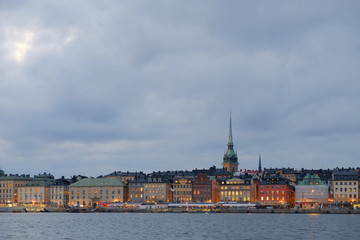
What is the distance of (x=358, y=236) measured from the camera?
72500mm

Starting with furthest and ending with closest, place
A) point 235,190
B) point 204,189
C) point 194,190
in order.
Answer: point 194,190
point 204,189
point 235,190

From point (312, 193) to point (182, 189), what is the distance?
34.6m

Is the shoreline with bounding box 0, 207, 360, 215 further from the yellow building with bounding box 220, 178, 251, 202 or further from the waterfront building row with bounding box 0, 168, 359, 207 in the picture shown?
the yellow building with bounding box 220, 178, 251, 202

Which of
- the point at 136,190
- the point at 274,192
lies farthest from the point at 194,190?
the point at 274,192

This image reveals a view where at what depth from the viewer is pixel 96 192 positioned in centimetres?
17612

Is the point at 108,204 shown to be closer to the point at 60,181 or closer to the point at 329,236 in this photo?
the point at 60,181

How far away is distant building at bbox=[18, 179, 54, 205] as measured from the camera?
185 meters

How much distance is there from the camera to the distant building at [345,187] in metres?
160

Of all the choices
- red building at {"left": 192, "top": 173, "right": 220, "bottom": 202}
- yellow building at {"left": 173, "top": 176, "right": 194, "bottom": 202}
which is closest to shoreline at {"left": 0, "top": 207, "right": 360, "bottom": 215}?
yellow building at {"left": 173, "top": 176, "right": 194, "bottom": 202}

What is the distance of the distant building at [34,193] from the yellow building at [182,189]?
41.6 m

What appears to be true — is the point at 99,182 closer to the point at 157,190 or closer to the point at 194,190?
the point at 157,190

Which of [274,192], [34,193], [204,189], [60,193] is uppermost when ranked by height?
[204,189]

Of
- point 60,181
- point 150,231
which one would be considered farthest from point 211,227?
point 60,181

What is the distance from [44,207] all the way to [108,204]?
1962 centimetres
